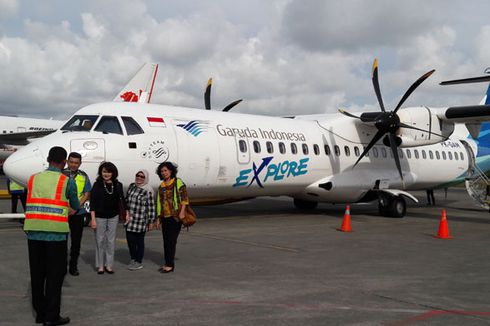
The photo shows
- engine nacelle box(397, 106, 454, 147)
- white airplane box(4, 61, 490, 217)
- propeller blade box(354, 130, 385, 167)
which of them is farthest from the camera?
engine nacelle box(397, 106, 454, 147)

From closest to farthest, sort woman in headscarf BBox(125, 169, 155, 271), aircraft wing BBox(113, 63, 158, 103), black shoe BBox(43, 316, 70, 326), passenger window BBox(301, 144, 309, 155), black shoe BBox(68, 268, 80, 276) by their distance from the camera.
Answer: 1. black shoe BBox(43, 316, 70, 326)
2. black shoe BBox(68, 268, 80, 276)
3. woman in headscarf BBox(125, 169, 155, 271)
4. passenger window BBox(301, 144, 309, 155)
5. aircraft wing BBox(113, 63, 158, 103)

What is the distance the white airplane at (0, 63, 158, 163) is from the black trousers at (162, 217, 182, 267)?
2126cm

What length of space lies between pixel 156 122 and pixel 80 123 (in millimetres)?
1899

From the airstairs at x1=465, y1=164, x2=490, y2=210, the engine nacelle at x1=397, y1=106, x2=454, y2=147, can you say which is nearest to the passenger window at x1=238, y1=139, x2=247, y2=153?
the engine nacelle at x1=397, y1=106, x2=454, y2=147

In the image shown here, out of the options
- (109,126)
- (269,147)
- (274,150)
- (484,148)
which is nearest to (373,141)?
(274,150)

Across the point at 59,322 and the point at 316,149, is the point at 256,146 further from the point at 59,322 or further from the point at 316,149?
the point at 59,322

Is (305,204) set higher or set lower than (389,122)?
lower

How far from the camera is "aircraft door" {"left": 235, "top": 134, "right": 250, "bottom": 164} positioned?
47.0 feet

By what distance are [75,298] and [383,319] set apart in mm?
3653

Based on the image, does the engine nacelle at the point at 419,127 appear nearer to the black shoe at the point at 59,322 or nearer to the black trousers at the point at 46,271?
the black trousers at the point at 46,271

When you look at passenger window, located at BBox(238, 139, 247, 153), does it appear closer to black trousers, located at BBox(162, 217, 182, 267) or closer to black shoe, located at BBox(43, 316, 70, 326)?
black trousers, located at BBox(162, 217, 182, 267)

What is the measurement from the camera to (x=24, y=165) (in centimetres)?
1080

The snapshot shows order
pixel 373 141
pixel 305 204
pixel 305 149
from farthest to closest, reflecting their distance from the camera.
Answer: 1. pixel 305 204
2. pixel 373 141
3. pixel 305 149

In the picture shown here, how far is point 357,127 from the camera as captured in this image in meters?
18.3
